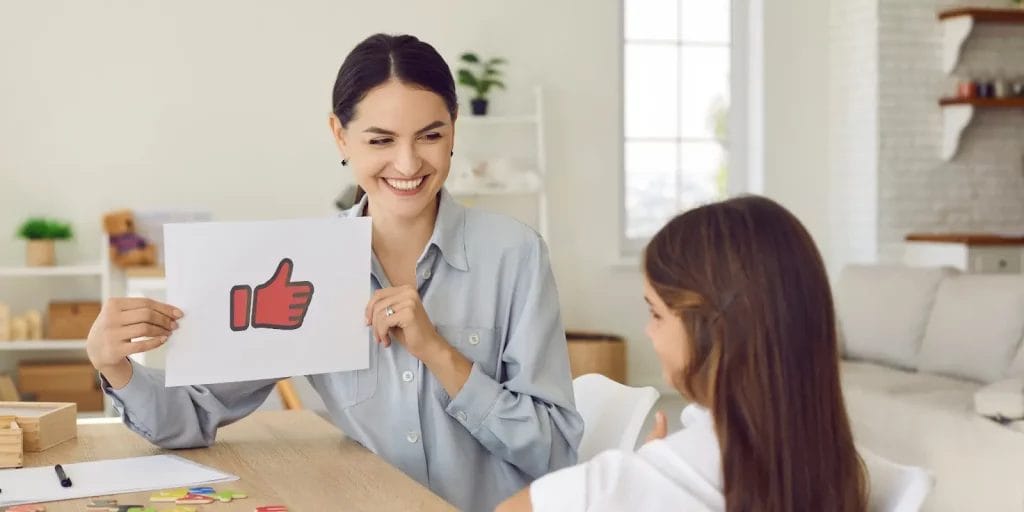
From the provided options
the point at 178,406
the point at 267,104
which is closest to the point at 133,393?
the point at 178,406

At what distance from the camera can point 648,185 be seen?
6680 millimetres

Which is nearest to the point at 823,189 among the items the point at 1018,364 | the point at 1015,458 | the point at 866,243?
the point at 866,243

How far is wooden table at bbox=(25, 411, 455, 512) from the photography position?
1.53 meters

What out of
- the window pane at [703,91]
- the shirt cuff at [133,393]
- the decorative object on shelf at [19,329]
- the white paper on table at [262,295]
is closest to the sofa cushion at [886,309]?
the window pane at [703,91]

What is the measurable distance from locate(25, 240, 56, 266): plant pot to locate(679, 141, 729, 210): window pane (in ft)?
10.4

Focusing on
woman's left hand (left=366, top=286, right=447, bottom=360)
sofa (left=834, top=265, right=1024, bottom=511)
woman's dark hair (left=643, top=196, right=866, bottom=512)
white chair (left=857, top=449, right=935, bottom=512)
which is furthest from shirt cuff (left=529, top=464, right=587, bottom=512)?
sofa (left=834, top=265, right=1024, bottom=511)

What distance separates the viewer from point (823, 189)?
22.2 ft

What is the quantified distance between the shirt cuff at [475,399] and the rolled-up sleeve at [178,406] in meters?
0.30

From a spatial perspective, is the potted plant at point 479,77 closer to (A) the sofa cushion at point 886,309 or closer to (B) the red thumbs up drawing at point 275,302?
(A) the sofa cushion at point 886,309

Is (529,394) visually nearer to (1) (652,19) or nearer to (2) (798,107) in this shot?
(1) (652,19)

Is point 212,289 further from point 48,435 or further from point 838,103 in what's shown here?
point 838,103

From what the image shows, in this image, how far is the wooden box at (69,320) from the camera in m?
5.33

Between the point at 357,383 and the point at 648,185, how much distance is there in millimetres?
4875

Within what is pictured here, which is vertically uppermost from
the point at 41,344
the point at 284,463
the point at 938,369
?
the point at 284,463
